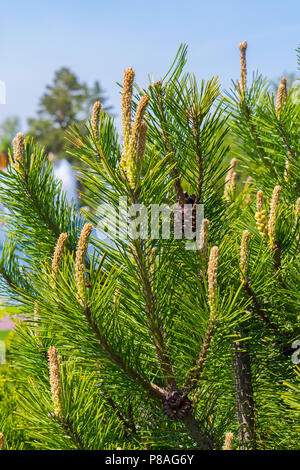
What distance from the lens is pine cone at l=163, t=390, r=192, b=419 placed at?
89 cm

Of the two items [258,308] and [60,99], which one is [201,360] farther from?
[60,99]

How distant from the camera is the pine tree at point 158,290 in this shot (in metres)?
0.84

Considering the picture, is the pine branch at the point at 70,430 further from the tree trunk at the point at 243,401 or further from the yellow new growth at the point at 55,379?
the tree trunk at the point at 243,401

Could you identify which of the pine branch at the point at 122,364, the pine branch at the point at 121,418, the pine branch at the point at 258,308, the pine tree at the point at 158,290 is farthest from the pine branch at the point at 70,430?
the pine branch at the point at 258,308

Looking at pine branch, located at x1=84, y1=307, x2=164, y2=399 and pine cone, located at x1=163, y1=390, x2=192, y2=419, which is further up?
pine branch, located at x1=84, y1=307, x2=164, y2=399

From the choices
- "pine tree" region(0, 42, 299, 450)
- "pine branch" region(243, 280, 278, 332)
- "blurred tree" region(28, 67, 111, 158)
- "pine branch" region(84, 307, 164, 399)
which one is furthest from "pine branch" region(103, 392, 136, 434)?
"blurred tree" region(28, 67, 111, 158)

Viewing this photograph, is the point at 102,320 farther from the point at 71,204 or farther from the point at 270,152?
the point at 270,152

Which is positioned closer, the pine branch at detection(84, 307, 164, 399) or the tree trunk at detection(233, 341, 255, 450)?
the pine branch at detection(84, 307, 164, 399)

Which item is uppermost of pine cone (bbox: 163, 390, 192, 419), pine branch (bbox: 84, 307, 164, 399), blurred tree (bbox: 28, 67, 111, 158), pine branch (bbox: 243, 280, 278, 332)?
blurred tree (bbox: 28, 67, 111, 158)

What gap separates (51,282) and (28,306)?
0.28 m

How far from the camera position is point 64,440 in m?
0.85

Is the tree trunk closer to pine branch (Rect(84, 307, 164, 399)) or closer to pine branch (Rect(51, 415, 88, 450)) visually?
pine branch (Rect(84, 307, 164, 399))

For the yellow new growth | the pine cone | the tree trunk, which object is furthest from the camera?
the tree trunk

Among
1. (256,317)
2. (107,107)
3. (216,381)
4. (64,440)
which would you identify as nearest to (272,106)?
(256,317)
